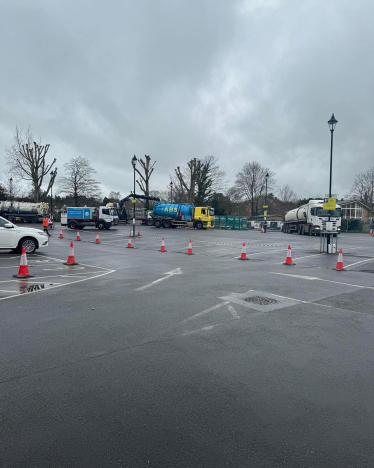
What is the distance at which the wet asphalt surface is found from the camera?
285cm

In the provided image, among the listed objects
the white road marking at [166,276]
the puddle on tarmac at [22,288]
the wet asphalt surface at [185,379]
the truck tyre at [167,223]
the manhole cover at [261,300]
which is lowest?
the wet asphalt surface at [185,379]

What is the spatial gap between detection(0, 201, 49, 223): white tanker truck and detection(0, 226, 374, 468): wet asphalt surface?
163 ft

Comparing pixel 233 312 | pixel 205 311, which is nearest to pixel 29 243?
pixel 205 311

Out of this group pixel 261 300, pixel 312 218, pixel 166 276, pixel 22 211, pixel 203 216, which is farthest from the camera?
pixel 22 211

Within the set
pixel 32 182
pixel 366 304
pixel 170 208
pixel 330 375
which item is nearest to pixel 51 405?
pixel 330 375

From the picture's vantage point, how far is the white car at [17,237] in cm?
1454

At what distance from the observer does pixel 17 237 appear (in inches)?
590

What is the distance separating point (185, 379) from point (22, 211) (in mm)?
56214

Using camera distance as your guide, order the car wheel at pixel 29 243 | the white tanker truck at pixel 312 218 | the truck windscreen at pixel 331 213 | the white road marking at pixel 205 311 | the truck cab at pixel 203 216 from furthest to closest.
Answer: the truck cab at pixel 203 216 → the white tanker truck at pixel 312 218 → the truck windscreen at pixel 331 213 → the car wheel at pixel 29 243 → the white road marking at pixel 205 311

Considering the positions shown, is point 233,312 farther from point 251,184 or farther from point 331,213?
point 251,184

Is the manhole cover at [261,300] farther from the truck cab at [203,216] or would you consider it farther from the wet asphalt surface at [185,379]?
the truck cab at [203,216]

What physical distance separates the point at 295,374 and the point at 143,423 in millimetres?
1929

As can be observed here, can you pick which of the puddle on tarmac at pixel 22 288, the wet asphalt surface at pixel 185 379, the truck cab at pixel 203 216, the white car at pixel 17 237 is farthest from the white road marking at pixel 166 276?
the truck cab at pixel 203 216

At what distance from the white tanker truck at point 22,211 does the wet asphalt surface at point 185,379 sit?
4954 cm
